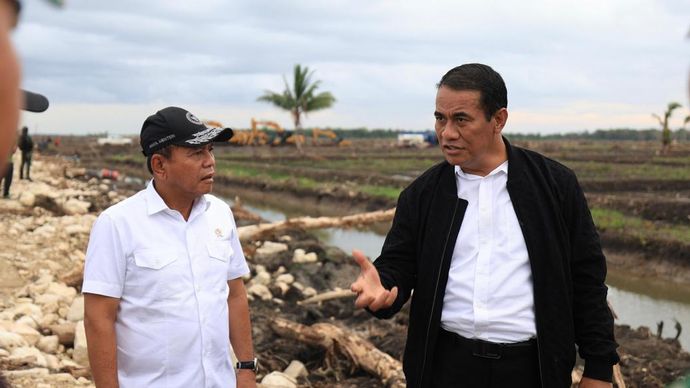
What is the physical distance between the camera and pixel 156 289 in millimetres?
2406

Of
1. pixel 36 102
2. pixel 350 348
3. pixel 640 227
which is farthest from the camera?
pixel 640 227

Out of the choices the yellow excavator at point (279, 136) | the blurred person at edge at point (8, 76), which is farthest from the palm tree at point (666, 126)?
the blurred person at edge at point (8, 76)

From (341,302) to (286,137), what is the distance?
144 ft

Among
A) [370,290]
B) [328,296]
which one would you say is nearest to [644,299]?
[328,296]

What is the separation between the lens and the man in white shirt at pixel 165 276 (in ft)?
7.79

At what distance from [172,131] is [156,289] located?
540 mm

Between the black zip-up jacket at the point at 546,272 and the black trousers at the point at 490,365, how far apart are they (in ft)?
0.15

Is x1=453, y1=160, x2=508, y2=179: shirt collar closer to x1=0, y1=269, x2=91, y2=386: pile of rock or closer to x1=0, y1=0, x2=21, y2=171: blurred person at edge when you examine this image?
x1=0, y1=0, x2=21, y2=171: blurred person at edge

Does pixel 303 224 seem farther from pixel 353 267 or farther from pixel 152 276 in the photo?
pixel 152 276

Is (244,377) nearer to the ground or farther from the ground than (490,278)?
nearer to the ground

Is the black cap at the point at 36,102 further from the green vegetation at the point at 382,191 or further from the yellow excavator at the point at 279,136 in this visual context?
the yellow excavator at the point at 279,136

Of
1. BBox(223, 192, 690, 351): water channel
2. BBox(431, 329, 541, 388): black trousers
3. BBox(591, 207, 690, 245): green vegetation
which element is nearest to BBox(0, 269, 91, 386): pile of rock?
BBox(431, 329, 541, 388): black trousers

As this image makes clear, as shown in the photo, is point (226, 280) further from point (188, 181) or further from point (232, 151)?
point (232, 151)

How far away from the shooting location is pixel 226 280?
2.62 metres
